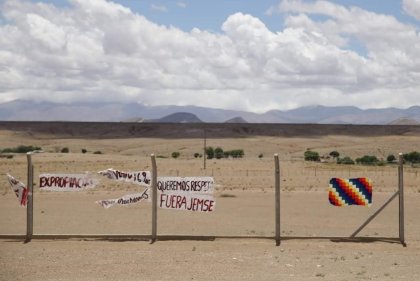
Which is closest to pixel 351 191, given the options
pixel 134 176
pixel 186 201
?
pixel 186 201

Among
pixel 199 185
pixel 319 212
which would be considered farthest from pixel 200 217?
pixel 199 185

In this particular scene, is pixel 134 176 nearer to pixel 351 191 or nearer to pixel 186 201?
pixel 186 201

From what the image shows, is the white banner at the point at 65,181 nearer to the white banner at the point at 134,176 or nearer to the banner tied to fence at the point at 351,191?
the white banner at the point at 134,176

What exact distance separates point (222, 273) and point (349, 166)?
124 feet

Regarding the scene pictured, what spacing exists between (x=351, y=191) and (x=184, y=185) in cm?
350

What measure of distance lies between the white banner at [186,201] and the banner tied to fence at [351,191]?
2.57m

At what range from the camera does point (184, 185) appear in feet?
50.4

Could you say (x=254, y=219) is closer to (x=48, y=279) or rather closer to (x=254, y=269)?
(x=254, y=269)

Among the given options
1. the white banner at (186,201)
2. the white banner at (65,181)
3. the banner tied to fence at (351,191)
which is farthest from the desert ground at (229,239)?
the banner tied to fence at (351,191)

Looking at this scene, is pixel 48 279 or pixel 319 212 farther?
pixel 319 212

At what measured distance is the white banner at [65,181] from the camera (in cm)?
1559

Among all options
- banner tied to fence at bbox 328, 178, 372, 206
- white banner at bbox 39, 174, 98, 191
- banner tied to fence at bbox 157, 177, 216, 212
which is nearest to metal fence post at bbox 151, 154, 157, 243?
banner tied to fence at bbox 157, 177, 216, 212

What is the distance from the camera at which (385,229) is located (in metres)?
19.5

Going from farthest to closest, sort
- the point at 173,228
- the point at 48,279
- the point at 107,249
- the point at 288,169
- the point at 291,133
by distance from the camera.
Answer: the point at 291,133
the point at 288,169
the point at 173,228
the point at 107,249
the point at 48,279
